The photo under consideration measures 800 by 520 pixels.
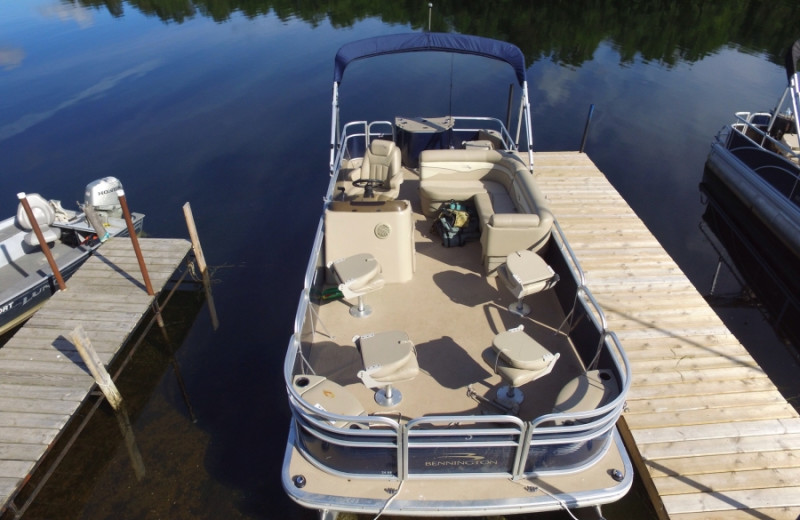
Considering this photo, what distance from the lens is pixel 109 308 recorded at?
840cm

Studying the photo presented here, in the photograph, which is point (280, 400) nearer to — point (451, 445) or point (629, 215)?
point (451, 445)

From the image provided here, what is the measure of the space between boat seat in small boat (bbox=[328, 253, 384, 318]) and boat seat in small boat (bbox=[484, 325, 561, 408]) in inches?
68.9

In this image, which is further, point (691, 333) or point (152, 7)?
point (152, 7)

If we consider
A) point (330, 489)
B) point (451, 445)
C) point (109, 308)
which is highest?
point (451, 445)

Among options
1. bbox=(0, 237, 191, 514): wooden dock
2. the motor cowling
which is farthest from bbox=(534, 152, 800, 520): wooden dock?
the motor cowling

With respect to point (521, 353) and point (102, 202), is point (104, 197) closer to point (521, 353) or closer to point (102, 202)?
point (102, 202)

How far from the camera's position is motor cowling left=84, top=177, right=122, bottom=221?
10.4m

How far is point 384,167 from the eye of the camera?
351 inches

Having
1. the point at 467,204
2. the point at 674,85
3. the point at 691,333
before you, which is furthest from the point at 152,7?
the point at 691,333

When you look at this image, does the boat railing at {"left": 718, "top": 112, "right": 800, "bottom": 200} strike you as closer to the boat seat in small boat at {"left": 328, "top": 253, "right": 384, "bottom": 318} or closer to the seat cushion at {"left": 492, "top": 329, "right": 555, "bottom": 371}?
the seat cushion at {"left": 492, "top": 329, "right": 555, "bottom": 371}

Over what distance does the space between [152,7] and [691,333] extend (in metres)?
39.6

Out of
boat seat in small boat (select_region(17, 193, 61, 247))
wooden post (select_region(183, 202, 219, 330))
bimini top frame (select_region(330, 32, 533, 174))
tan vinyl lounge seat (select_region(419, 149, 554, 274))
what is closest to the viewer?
tan vinyl lounge seat (select_region(419, 149, 554, 274))

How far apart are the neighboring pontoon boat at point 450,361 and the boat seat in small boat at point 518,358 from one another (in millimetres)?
16

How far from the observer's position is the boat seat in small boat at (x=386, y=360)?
467 centimetres
